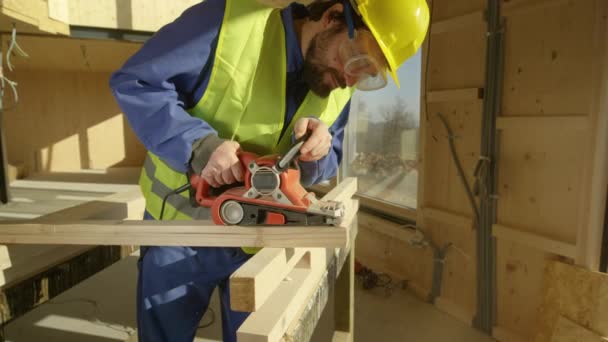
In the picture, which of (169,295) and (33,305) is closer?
(33,305)

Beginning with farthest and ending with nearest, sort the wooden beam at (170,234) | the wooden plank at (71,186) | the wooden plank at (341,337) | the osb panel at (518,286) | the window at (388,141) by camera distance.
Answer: the wooden plank at (71,186) → the window at (388,141) → the osb panel at (518,286) → the wooden plank at (341,337) → the wooden beam at (170,234)

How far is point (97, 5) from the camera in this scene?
3611 mm

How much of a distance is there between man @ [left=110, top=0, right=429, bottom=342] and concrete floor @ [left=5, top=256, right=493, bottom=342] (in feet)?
4.39

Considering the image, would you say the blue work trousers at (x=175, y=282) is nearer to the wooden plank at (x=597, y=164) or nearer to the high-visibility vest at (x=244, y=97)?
the high-visibility vest at (x=244, y=97)

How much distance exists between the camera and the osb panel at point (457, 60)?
2617 mm

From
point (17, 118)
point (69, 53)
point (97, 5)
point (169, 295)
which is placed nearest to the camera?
point (169, 295)

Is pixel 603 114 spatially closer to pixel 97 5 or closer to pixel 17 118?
pixel 97 5

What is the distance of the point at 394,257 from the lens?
3.44 meters

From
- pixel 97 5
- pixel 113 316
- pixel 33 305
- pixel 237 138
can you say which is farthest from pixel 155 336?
pixel 97 5

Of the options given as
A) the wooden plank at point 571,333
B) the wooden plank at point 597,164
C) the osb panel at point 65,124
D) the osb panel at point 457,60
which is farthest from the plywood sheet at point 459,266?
the osb panel at point 65,124

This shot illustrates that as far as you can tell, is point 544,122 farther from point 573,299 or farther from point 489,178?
point 573,299

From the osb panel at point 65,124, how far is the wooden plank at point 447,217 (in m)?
5.07

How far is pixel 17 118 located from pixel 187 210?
5861 mm

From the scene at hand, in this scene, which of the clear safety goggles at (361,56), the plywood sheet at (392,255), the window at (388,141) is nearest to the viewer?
the clear safety goggles at (361,56)
